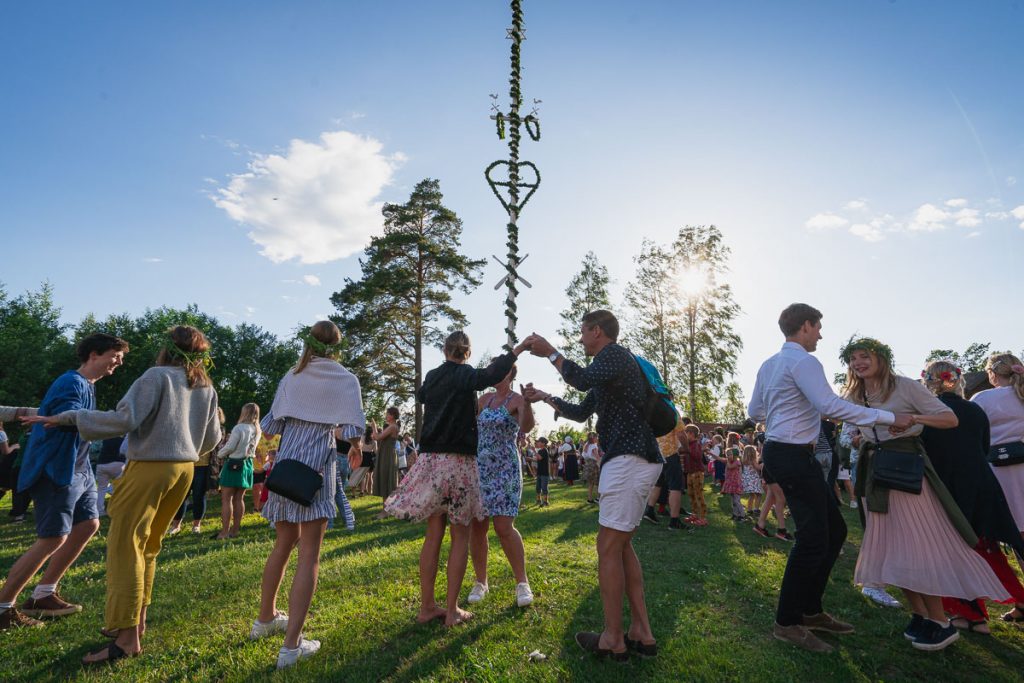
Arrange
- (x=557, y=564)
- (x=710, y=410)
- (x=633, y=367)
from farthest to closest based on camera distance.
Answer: (x=710, y=410), (x=557, y=564), (x=633, y=367)

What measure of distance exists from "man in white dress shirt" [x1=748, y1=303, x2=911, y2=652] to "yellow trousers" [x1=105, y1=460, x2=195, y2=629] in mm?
4312

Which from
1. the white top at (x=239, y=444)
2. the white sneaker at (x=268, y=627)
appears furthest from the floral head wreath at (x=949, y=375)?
the white top at (x=239, y=444)

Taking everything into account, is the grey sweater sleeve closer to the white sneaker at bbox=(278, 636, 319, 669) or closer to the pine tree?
the white sneaker at bbox=(278, 636, 319, 669)

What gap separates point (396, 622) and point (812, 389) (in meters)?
3.51

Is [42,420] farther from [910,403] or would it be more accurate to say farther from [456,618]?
[910,403]

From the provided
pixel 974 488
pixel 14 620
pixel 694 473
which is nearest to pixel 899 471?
pixel 974 488

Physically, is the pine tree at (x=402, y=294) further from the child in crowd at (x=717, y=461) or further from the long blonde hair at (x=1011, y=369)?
the long blonde hair at (x=1011, y=369)

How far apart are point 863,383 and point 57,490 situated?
21.1ft

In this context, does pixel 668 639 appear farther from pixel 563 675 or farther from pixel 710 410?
pixel 710 410

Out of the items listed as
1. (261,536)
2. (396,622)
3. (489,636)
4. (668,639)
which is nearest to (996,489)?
(668,639)

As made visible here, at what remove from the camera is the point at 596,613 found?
4.30 meters

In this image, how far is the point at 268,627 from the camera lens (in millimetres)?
3939

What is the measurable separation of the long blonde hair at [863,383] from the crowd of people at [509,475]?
0.01 m

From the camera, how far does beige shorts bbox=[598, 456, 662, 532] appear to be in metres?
3.38
